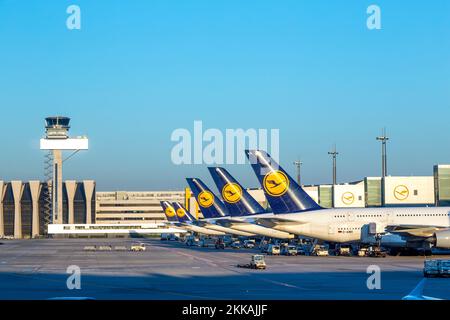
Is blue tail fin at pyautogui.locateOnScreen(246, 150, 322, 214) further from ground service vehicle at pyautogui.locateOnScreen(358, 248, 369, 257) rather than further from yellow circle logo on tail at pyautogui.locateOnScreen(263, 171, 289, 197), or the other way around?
ground service vehicle at pyautogui.locateOnScreen(358, 248, 369, 257)

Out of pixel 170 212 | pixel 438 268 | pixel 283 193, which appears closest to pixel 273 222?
pixel 283 193

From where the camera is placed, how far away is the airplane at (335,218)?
78.8 metres

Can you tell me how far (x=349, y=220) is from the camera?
80438mm

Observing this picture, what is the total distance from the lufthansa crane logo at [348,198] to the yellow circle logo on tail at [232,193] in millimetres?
37579

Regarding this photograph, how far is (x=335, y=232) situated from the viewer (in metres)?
80.2

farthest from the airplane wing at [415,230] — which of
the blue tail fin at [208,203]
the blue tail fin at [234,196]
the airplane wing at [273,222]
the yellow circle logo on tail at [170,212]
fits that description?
the yellow circle logo on tail at [170,212]

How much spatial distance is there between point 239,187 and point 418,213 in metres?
28.9

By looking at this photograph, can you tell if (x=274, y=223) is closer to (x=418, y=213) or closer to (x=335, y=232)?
(x=335, y=232)

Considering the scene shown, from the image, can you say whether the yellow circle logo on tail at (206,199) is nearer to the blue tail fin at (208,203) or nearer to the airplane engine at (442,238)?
the blue tail fin at (208,203)

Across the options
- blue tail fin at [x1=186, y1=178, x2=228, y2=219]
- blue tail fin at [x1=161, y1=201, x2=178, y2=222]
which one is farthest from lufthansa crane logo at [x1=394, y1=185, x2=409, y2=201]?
blue tail fin at [x1=161, y1=201, x2=178, y2=222]

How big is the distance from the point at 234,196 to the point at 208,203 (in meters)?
24.5

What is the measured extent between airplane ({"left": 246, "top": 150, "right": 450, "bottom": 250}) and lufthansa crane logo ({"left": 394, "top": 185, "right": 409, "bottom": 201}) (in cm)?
4164

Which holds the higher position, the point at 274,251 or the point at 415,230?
the point at 415,230

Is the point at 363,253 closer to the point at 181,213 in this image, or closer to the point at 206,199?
the point at 206,199
